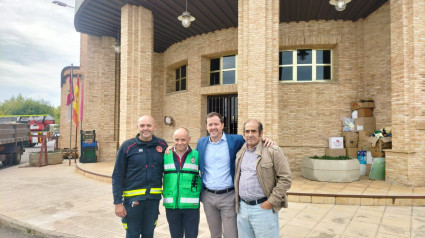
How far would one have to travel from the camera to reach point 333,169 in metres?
7.14

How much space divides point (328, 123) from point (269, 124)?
11.6ft

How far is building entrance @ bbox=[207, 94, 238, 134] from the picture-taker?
10.9 meters

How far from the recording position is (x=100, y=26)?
11.2 metres

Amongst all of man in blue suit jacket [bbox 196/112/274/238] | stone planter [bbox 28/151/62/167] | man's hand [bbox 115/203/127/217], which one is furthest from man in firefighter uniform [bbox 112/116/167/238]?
stone planter [bbox 28/151/62/167]

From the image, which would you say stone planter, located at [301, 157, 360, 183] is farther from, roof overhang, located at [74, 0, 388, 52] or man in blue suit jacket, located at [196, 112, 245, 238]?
man in blue suit jacket, located at [196, 112, 245, 238]

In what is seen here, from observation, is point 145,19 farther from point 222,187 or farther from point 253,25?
point 222,187

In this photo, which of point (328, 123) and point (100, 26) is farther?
point (100, 26)

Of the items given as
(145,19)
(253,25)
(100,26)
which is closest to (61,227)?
(253,25)

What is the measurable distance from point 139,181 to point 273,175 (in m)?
1.42

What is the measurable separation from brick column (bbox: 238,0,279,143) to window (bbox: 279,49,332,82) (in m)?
3.07

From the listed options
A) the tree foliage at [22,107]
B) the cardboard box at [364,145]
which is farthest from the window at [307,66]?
the tree foliage at [22,107]

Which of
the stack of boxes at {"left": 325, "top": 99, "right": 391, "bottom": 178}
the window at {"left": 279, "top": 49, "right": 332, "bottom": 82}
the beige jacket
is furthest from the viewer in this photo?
the window at {"left": 279, "top": 49, "right": 332, "bottom": 82}

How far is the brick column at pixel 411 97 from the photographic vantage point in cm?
672

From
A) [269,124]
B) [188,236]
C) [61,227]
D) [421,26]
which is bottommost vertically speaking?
[61,227]
